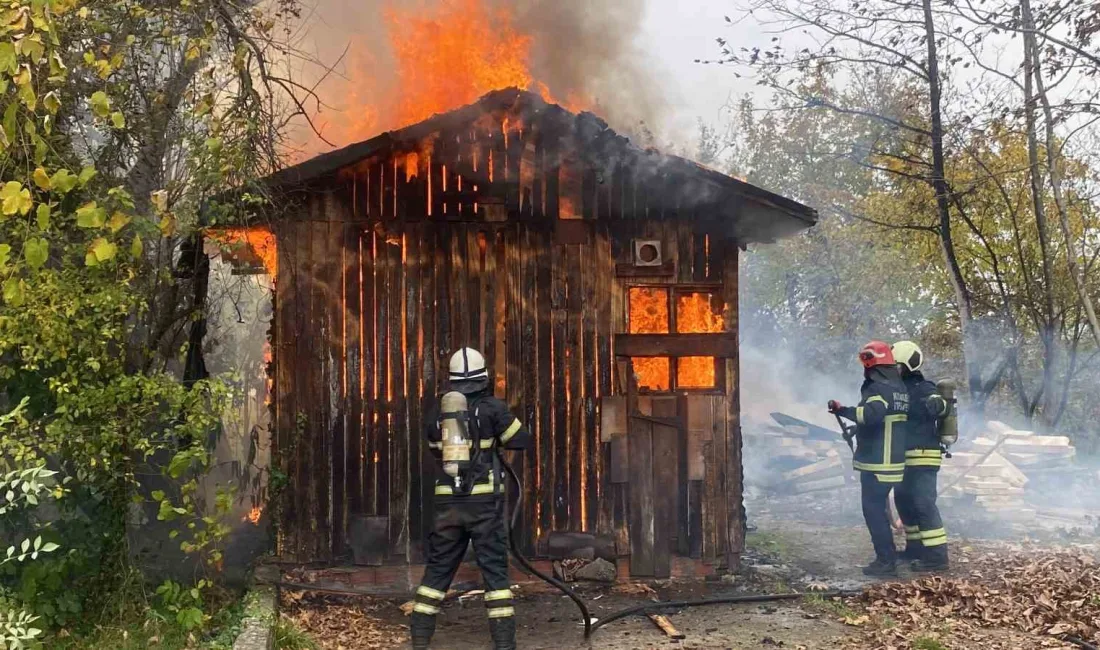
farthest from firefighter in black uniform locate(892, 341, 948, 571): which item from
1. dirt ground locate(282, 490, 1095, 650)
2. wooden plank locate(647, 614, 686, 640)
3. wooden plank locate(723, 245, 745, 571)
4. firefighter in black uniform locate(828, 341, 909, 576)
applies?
wooden plank locate(647, 614, 686, 640)

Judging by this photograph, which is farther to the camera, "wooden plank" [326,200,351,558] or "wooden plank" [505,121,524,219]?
"wooden plank" [505,121,524,219]

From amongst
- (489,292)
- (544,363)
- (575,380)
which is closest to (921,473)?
(575,380)

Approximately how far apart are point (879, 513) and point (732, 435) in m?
1.86

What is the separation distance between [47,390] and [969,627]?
24.6ft

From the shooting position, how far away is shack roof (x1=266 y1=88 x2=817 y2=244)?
799 centimetres

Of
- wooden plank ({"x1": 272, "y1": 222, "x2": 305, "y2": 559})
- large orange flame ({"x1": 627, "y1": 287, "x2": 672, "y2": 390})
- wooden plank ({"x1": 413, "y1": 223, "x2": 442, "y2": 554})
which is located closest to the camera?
wooden plank ({"x1": 272, "y1": 222, "x2": 305, "y2": 559})

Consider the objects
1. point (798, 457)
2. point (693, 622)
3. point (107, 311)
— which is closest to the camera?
point (107, 311)

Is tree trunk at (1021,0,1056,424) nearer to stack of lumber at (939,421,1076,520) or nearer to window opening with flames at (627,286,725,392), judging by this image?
stack of lumber at (939,421,1076,520)

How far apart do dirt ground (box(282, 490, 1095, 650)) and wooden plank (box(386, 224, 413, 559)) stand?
0.73m

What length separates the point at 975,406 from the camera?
47.1ft

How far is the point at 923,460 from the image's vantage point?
909cm

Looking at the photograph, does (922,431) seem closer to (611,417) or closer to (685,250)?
(685,250)

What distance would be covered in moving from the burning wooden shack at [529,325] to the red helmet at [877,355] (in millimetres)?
1505

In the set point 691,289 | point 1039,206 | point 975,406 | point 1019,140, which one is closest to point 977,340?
point 975,406
